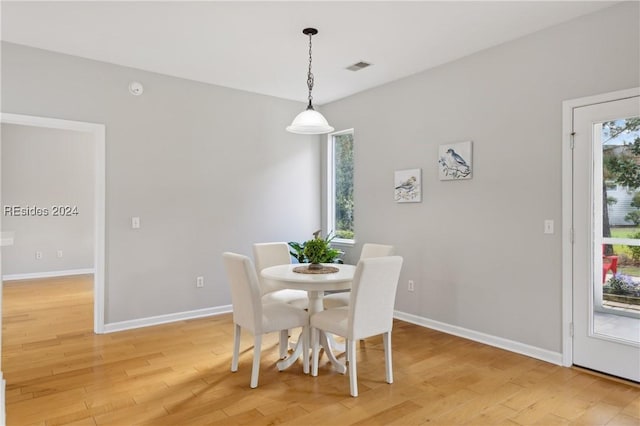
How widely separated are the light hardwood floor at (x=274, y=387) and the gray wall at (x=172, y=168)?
708mm

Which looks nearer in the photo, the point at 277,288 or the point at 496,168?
the point at 496,168

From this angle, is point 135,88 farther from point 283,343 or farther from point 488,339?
point 488,339

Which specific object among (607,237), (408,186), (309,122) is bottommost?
(607,237)

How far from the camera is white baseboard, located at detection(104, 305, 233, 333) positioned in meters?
4.09

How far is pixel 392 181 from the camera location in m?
4.62

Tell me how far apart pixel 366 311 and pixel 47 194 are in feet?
22.7

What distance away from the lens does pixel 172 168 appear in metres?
4.46

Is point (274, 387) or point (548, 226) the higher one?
point (548, 226)

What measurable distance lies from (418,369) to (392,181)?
2.18 m

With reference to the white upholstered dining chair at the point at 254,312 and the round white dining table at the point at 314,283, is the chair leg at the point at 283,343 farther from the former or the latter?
the white upholstered dining chair at the point at 254,312

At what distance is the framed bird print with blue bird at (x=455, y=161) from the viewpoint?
382 cm

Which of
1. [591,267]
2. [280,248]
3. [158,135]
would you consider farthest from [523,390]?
[158,135]

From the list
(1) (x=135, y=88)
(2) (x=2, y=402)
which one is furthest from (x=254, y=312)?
(1) (x=135, y=88)

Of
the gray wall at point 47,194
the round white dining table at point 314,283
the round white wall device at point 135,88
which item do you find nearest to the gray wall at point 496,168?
the round white dining table at point 314,283
